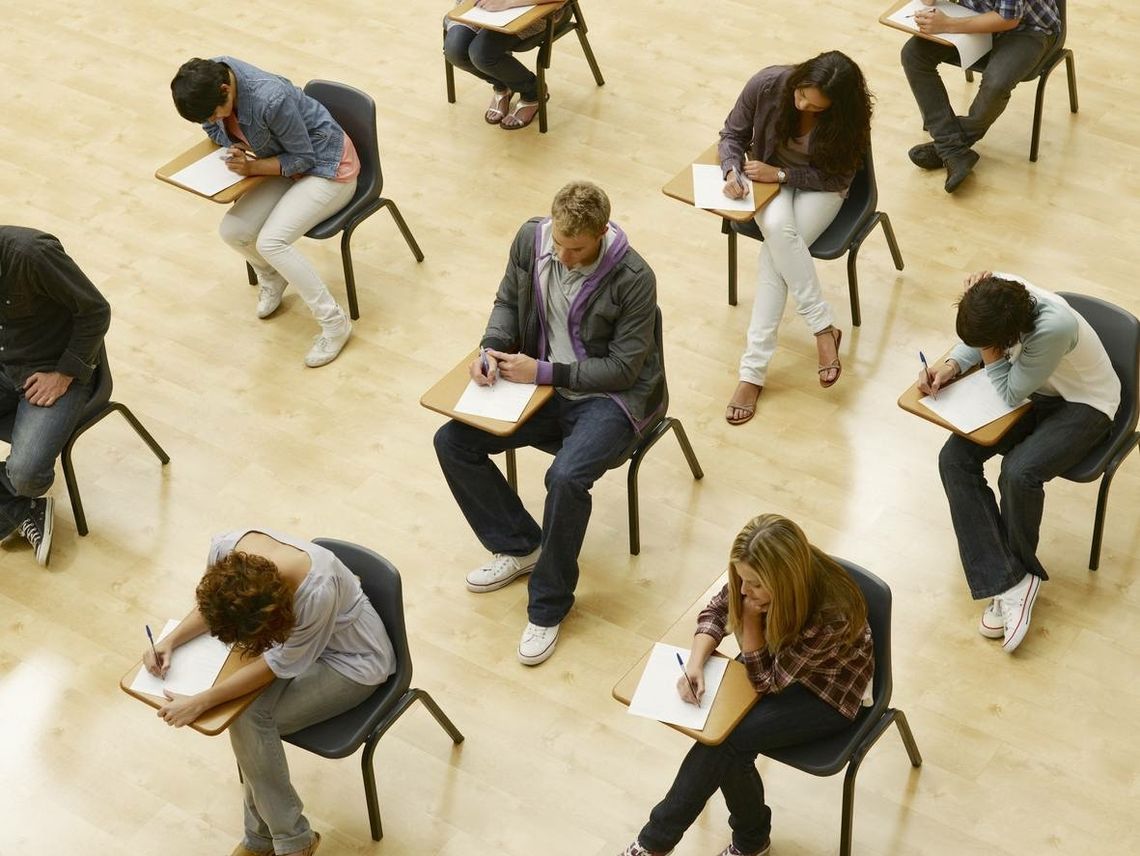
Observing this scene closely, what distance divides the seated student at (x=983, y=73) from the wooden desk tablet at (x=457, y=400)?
8.85ft

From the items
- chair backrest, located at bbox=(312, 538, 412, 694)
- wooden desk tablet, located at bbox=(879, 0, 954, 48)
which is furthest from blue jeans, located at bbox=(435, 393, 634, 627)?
wooden desk tablet, located at bbox=(879, 0, 954, 48)

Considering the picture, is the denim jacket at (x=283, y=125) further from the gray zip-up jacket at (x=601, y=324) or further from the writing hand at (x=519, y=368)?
the writing hand at (x=519, y=368)

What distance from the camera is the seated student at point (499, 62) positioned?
693 centimetres

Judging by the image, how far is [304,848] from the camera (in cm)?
427

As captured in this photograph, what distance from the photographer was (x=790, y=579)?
3697mm

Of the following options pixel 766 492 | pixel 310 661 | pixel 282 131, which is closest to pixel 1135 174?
pixel 766 492

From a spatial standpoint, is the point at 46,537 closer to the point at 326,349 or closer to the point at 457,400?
the point at 326,349

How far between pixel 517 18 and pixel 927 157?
77.4 inches

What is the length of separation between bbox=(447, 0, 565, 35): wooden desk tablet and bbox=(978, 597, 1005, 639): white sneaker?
11.0 feet

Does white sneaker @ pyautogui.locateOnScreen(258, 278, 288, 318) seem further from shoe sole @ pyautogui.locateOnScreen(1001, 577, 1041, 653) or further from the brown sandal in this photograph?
shoe sole @ pyautogui.locateOnScreen(1001, 577, 1041, 653)

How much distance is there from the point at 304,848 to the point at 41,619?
4.84 ft

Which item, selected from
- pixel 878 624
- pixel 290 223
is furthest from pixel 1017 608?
pixel 290 223

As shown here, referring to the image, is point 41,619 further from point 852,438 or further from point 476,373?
point 852,438

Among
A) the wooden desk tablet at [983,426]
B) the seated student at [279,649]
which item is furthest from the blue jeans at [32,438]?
the wooden desk tablet at [983,426]
